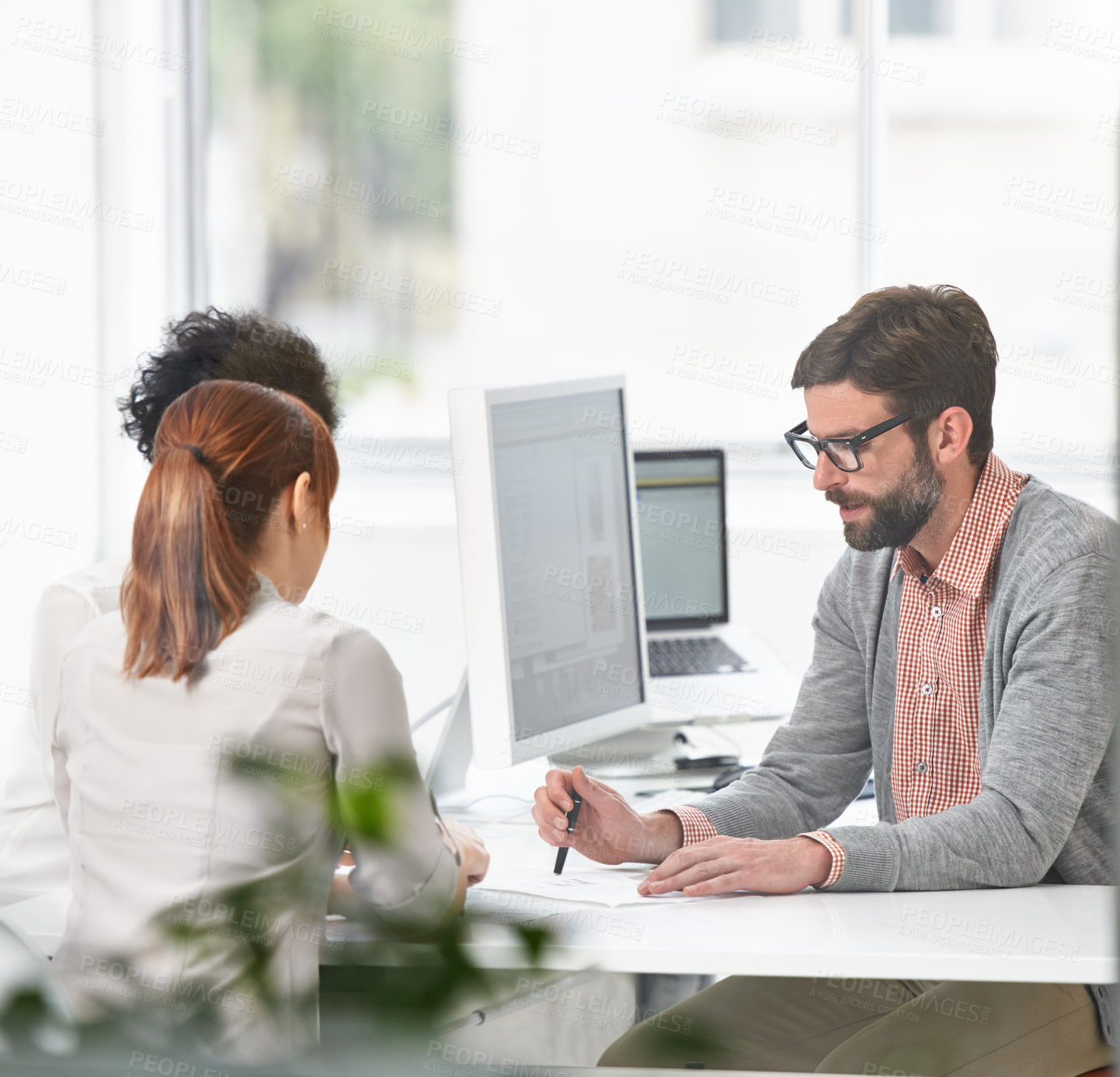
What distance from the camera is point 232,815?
0.52m

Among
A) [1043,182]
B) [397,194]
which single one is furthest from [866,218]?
[397,194]

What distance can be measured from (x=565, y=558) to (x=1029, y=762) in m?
0.55

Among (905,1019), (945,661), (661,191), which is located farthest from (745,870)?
(661,191)

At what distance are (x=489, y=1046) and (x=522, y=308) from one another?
2.89 metres

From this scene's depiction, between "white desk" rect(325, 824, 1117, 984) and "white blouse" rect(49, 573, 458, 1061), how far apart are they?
0.82ft

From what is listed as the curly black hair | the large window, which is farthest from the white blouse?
the large window

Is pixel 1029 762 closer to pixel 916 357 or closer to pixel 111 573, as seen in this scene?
pixel 916 357

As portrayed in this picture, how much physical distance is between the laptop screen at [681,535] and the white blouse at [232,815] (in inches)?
45.8

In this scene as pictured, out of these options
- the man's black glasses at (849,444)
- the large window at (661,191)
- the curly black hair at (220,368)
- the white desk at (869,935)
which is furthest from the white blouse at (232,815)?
the large window at (661,191)

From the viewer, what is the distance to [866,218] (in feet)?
9.89

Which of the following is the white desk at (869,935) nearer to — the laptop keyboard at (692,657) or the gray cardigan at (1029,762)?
the gray cardigan at (1029,762)

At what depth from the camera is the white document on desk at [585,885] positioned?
1.09 meters

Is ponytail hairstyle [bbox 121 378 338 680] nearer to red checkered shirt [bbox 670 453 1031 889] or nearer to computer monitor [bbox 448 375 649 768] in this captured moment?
computer monitor [bbox 448 375 649 768]

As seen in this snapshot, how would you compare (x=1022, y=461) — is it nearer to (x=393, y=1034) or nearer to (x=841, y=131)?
(x=841, y=131)
